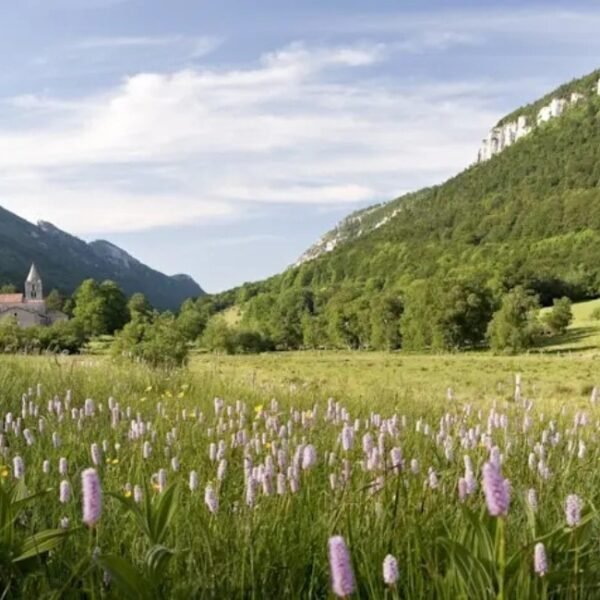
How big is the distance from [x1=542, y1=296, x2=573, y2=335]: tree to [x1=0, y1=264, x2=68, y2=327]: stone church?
8218 centimetres

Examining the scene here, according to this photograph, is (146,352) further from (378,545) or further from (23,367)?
(378,545)

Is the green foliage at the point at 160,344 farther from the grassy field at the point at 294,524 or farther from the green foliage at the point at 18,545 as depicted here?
the green foliage at the point at 18,545

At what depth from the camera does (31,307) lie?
5640 inches

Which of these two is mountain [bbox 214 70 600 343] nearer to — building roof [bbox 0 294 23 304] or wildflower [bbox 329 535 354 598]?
building roof [bbox 0 294 23 304]

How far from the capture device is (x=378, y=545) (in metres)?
2.85

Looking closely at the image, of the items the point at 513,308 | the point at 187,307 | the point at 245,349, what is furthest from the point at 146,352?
the point at 187,307

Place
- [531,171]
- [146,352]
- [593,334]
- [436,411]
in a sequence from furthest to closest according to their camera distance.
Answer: [531,171] < [593,334] < [146,352] < [436,411]

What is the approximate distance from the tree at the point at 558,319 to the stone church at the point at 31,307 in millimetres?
82181

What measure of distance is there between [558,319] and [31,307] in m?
100

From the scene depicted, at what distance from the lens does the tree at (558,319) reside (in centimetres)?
7962

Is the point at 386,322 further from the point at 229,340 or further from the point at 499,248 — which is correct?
the point at 499,248

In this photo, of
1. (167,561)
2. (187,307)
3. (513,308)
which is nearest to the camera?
(167,561)

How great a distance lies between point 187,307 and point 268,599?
154 m

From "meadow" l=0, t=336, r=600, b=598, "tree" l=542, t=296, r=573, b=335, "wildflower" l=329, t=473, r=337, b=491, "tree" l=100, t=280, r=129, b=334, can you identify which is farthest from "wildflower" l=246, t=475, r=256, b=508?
"tree" l=100, t=280, r=129, b=334
